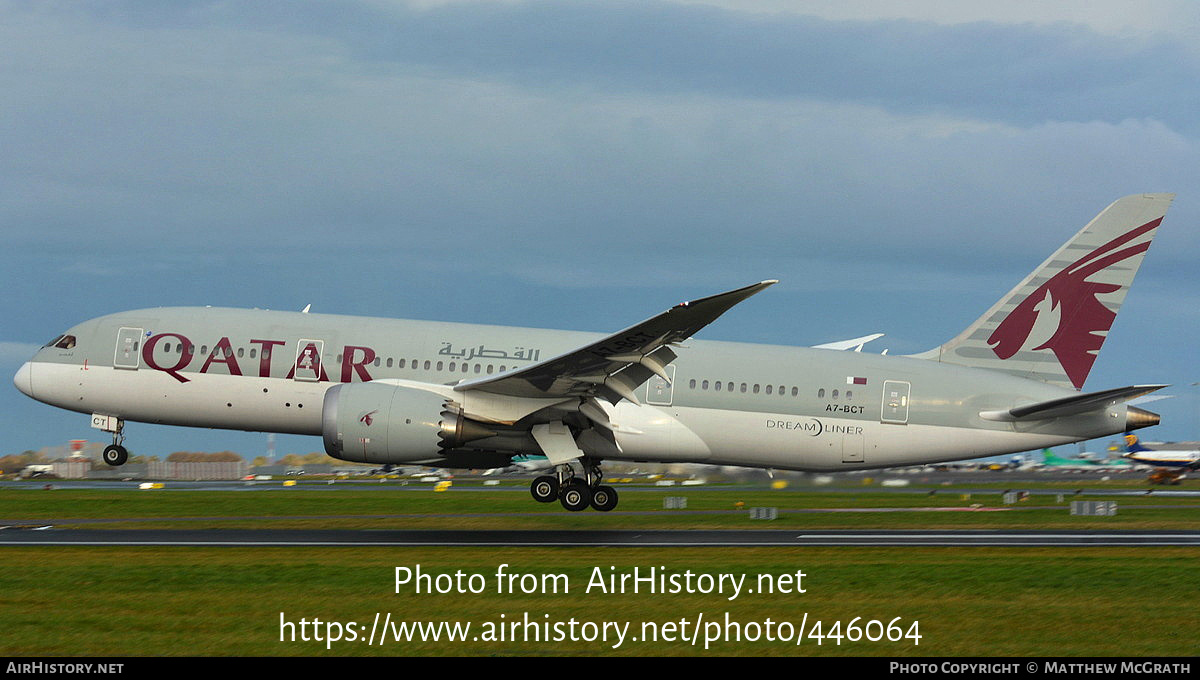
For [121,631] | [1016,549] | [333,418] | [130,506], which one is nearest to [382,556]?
[333,418]

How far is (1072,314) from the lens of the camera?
31.9 metres

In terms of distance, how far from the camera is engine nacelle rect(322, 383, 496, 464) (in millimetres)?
27438

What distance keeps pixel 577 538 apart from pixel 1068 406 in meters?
12.7

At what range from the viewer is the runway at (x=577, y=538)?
24797mm

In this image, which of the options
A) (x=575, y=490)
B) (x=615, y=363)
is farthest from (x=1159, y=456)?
(x=615, y=363)

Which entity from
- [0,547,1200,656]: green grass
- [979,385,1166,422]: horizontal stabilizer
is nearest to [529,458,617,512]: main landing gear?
[0,547,1200,656]: green grass

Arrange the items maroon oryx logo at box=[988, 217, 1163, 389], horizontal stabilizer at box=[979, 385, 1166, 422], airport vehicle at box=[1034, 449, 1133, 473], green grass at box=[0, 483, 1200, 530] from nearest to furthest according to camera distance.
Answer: horizontal stabilizer at box=[979, 385, 1166, 422] → green grass at box=[0, 483, 1200, 530] → maroon oryx logo at box=[988, 217, 1163, 389] → airport vehicle at box=[1034, 449, 1133, 473]

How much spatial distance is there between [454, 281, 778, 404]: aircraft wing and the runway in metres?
3.31

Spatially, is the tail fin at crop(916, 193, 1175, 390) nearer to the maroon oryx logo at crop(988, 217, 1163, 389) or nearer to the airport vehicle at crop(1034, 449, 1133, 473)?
the maroon oryx logo at crop(988, 217, 1163, 389)

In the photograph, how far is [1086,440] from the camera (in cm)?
3000

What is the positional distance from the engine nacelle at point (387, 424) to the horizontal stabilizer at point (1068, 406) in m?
13.7

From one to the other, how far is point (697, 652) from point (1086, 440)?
19.6 meters

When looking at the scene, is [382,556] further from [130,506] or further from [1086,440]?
[130,506]

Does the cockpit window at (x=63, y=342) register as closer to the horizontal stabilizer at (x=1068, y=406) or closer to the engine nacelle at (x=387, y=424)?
the engine nacelle at (x=387, y=424)
